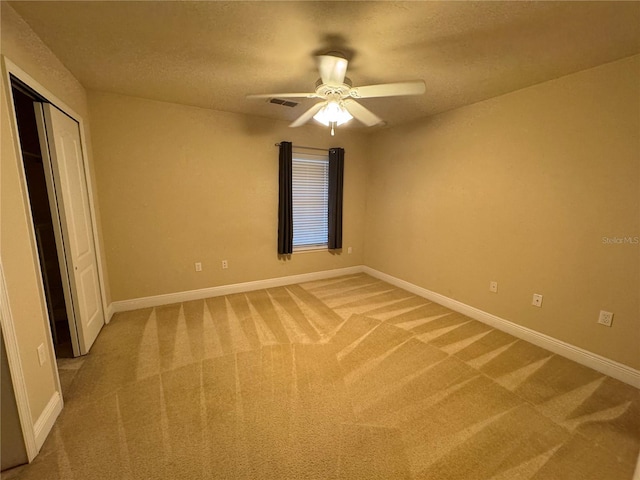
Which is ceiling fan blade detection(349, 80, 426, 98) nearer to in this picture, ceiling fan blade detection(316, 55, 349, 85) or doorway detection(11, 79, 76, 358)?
ceiling fan blade detection(316, 55, 349, 85)

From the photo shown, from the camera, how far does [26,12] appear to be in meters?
1.53

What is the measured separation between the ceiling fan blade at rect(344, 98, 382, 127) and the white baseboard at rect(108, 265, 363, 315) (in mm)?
2548

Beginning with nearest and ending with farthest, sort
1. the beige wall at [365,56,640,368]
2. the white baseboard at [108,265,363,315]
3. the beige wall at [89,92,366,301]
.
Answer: the beige wall at [365,56,640,368] → the beige wall at [89,92,366,301] → the white baseboard at [108,265,363,315]

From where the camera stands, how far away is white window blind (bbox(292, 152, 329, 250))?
13.3 ft

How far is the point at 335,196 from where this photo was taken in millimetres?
4180

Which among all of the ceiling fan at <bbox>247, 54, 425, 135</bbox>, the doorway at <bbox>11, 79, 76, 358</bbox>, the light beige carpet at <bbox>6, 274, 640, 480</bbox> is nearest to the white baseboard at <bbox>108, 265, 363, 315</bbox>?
the light beige carpet at <bbox>6, 274, 640, 480</bbox>

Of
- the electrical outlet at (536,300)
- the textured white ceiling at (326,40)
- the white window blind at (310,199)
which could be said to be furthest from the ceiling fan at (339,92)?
the electrical outlet at (536,300)

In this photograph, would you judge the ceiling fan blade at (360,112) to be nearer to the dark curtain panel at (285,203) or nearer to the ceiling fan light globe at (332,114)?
the ceiling fan light globe at (332,114)

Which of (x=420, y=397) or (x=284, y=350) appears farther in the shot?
(x=284, y=350)

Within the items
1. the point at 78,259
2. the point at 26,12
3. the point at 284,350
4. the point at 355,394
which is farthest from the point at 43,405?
the point at 26,12

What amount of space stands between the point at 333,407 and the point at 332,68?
2206 mm

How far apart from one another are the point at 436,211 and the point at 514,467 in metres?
2.59

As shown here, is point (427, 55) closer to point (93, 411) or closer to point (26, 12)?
point (26, 12)

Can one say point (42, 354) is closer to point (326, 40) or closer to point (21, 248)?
point (21, 248)
